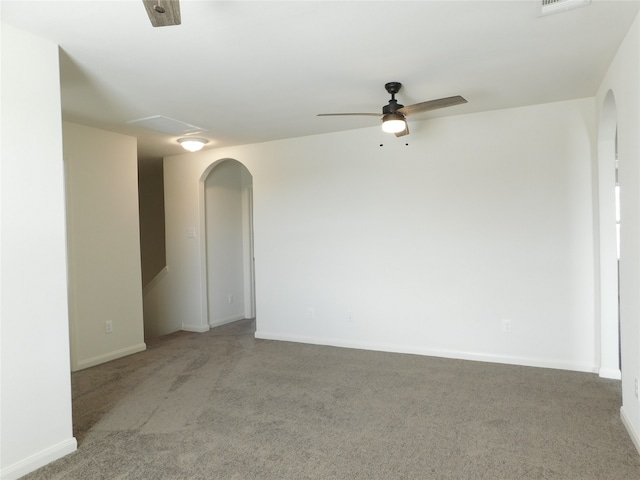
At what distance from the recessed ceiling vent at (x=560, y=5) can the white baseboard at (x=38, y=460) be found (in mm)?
3674

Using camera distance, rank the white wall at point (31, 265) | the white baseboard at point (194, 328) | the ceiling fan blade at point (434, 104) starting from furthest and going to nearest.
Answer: the white baseboard at point (194, 328)
the ceiling fan blade at point (434, 104)
the white wall at point (31, 265)

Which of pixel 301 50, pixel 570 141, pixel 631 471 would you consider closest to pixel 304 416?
pixel 631 471

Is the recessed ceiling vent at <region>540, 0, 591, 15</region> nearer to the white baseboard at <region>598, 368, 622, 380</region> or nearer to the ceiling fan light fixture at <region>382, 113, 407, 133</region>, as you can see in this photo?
the ceiling fan light fixture at <region>382, 113, 407, 133</region>

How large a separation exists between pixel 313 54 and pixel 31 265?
212 cm

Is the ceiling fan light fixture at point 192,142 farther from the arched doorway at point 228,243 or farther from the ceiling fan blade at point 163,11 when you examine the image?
the ceiling fan blade at point 163,11

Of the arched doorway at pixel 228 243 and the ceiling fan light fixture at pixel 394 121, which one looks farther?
the arched doorway at pixel 228 243

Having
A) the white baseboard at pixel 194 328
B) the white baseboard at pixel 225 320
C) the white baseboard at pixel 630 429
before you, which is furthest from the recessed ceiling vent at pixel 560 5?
the white baseboard at pixel 225 320

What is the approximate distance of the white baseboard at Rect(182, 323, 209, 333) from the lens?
5555 millimetres

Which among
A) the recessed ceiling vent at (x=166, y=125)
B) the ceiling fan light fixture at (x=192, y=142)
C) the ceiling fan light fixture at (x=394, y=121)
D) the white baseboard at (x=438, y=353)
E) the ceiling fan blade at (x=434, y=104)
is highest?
the recessed ceiling vent at (x=166, y=125)

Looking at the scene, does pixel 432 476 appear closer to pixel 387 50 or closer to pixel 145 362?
pixel 387 50

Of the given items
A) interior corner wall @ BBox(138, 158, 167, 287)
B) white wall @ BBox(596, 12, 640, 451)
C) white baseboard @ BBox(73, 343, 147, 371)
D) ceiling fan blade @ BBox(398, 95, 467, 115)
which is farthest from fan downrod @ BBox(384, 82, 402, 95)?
interior corner wall @ BBox(138, 158, 167, 287)

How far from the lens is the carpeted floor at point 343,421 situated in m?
2.26

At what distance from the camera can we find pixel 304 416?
9.52 ft

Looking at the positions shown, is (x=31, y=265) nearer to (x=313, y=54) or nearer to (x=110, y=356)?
(x=313, y=54)
